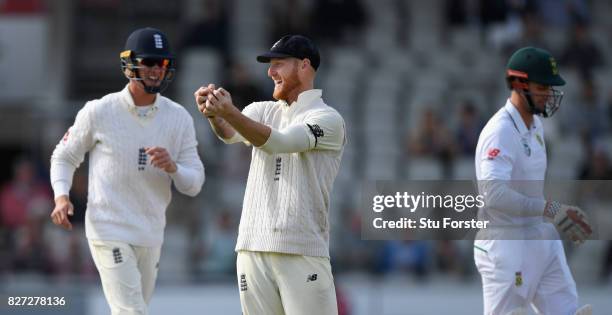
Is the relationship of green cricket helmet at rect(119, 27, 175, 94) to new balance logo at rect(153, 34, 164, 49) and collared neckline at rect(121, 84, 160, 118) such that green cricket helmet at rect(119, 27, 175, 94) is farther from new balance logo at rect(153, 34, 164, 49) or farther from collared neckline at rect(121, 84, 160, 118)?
collared neckline at rect(121, 84, 160, 118)

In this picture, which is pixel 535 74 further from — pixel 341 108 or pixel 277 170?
pixel 341 108

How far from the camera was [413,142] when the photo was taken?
1525 centimetres

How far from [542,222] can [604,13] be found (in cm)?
1026

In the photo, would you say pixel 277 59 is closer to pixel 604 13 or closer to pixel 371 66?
pixel 371 66

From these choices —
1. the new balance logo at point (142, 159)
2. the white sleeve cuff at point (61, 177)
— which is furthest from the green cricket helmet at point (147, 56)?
the white sleeve cuff at point (61, 177)

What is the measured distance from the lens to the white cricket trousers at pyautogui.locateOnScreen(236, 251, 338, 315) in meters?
7.25

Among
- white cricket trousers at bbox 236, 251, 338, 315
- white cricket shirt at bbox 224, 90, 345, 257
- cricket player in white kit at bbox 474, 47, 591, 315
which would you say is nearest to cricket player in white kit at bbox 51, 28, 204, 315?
white cricket shirt at bbox 224, 90, 345, 257

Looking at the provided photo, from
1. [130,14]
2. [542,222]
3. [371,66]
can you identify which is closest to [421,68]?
[371,66]

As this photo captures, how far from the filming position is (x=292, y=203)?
7.30 metres

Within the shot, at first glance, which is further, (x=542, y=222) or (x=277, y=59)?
(x=542, y=222)

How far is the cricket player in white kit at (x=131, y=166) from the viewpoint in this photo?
27.5 ft

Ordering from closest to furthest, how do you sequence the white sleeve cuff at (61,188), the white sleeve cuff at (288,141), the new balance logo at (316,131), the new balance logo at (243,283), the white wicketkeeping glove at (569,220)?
1. the white sleeve cuff at (288,141)
2. the new balance logo at (316,131)
3. the new balance logo at (243,283)
4. the white wicketkeeping glove at (569,220)
5. the white sleeve cuff at (61,188)

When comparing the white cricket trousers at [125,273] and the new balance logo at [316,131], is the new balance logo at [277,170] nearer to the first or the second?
the new balance logo at [316,131]

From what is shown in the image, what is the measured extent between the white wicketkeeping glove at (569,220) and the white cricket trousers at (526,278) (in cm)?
21
